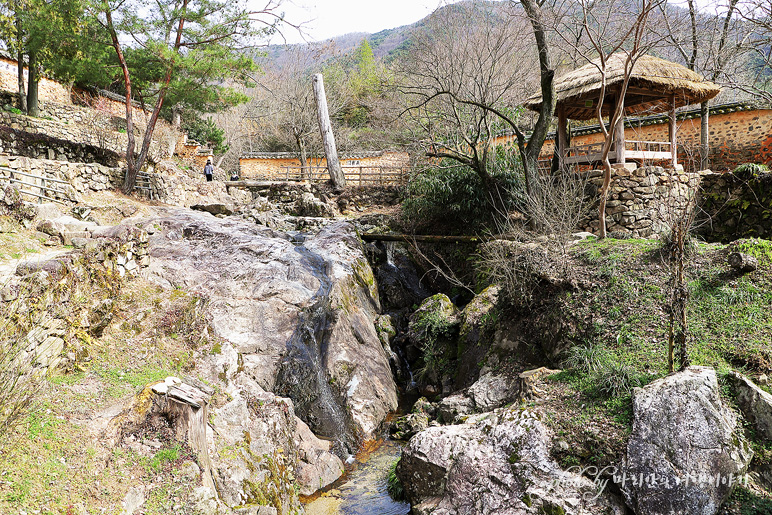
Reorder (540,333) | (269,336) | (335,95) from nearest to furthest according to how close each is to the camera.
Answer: (540,333) → (269,336) → (335,95)

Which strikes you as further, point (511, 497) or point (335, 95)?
point (335, 95)

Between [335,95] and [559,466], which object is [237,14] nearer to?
[559,466]

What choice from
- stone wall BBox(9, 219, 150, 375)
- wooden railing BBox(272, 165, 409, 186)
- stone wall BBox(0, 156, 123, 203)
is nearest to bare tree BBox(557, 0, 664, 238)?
wooden railing BBox(272, 165, 409, 186)

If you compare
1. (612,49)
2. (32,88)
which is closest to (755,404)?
(612,49)

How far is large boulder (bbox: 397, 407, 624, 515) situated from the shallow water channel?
42cm

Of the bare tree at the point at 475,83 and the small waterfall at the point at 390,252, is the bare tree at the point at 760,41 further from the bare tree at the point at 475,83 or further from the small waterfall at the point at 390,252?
the small waterfall at the point at 390,252

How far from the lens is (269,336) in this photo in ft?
24.4

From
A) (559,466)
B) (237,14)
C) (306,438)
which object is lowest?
(306,438)

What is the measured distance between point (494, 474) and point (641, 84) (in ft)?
29.3

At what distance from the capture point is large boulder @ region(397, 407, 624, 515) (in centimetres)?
447

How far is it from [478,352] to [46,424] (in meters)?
5.95

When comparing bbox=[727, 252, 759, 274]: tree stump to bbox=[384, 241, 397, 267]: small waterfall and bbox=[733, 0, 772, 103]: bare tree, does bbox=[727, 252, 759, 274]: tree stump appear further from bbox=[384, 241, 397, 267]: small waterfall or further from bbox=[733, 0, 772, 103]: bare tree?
bbox=[384, 241, 397, 267]: small waterfall

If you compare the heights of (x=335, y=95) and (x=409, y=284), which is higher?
(x=335, y=95)

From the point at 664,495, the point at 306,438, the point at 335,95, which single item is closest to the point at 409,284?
the point at 306,438
